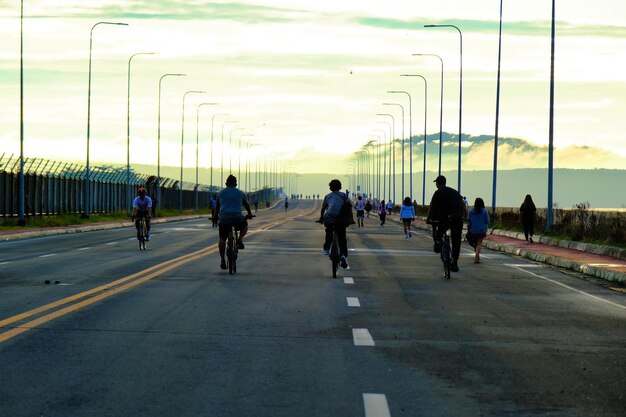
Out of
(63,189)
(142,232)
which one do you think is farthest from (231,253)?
(63,189)

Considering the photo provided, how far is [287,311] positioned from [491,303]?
3551mm

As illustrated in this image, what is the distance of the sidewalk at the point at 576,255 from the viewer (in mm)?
24294

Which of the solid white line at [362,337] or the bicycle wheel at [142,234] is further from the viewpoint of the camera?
the bicycle wheel at [142,234]

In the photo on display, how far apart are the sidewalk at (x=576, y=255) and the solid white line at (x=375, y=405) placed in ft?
48.3

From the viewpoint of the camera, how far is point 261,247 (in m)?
34.8

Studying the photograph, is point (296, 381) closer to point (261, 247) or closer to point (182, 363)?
point (182, 363)

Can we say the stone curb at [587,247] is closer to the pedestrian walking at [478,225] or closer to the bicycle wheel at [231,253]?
the pedestrian walking at [478,225]

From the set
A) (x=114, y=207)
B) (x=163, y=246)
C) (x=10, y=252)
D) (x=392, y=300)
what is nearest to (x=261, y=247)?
(x=163, y=246)

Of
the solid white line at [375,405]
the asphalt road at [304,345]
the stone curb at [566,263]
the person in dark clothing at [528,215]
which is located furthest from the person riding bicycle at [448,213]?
the person in dark clothing at [528,215]

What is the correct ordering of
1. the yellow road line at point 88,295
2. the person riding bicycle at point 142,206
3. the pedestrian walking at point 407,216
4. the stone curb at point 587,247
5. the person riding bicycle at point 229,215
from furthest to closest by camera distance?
the pedestrian walking at point 407,216
the person riding bicycle at point 142,206
the stone curb at point 587,247
the person riding bicycle at point 229,215
the yellow road line at point 88,295

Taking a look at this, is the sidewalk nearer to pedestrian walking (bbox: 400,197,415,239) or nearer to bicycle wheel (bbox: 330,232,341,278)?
bicycle wheel (bbox: 330,232,341,278)

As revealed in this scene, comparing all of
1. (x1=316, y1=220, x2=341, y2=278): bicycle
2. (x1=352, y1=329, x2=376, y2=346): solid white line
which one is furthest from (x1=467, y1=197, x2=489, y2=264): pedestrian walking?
(x1=352, y1=329, x2=376, y2=346): solid white line

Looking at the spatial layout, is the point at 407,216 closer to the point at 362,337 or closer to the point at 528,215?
the point at 528,215

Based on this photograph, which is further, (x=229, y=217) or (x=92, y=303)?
(x=229, y=217)
